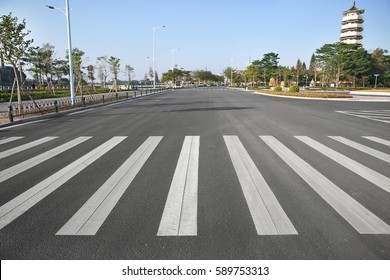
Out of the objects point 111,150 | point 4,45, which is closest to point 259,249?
point 111,150

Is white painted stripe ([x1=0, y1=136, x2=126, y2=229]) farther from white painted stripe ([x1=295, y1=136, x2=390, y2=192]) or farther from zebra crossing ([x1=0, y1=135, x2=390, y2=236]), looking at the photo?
white painted stripe ([x1=295, y1=136, x2=390, y2=192])

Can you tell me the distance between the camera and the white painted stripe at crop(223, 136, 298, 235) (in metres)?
3.12

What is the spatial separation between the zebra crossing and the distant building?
11287 centimetres

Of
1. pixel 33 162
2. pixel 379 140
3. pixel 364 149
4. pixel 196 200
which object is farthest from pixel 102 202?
pixel 379 140

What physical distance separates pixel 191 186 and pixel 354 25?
120 m

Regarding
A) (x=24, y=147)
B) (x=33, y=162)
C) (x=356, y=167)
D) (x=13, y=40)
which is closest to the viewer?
(x=356, y=167)

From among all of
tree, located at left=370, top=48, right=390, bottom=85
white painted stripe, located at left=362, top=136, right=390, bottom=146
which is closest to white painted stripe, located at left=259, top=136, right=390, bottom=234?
white painted stripe, located at left=362, top=136, right=390, bottom=146

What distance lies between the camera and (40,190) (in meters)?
4.32

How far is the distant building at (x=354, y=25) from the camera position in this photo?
95.7 m

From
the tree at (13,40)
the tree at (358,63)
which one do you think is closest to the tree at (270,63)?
the tree at (358,63)

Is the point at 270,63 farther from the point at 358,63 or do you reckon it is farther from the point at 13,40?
the point at 13,40

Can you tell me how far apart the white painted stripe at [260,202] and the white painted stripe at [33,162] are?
181 inches

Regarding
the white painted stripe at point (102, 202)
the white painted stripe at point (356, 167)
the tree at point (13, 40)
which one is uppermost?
the tree at point (13, 40)

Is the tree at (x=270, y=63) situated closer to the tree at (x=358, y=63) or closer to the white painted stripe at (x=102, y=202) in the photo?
the tree at (x=358, y=63)
